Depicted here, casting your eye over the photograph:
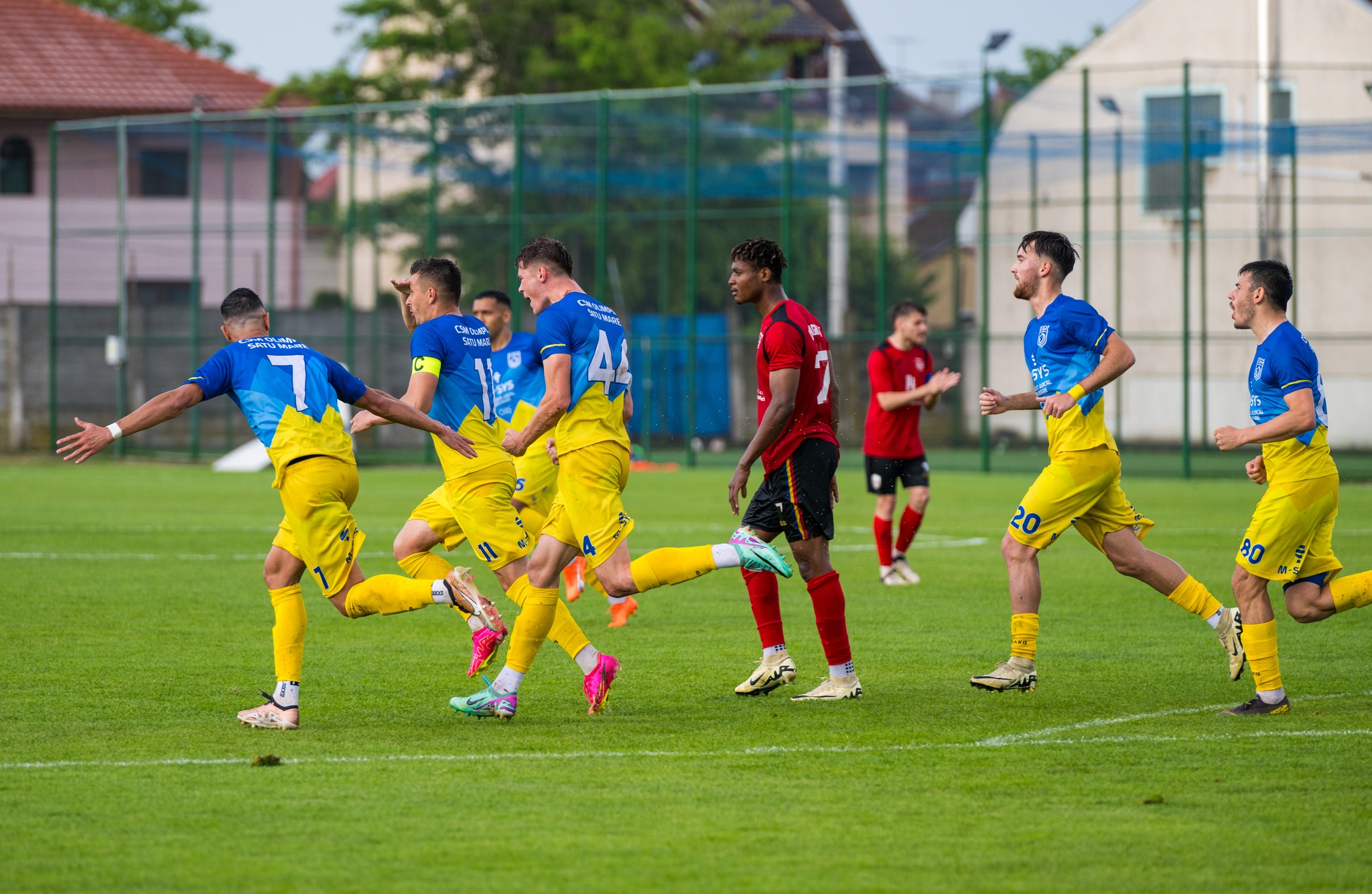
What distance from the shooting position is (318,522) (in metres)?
7.22

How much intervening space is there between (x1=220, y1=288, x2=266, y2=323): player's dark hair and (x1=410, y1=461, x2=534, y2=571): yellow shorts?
59.0 inches

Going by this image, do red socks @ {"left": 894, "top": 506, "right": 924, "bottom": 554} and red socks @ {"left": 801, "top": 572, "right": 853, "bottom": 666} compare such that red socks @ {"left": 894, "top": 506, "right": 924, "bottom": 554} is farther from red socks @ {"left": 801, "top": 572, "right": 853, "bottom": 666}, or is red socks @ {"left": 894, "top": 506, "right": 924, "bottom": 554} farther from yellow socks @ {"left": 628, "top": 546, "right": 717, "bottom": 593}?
yellow socks @ {"left": 628, "top": 546, "right": 717, "bottom": 593}

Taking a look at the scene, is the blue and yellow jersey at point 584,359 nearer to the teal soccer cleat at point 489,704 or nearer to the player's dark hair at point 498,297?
the teal soccer cleat at point 489,704

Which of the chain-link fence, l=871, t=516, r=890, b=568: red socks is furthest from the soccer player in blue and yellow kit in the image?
the chain-link fence

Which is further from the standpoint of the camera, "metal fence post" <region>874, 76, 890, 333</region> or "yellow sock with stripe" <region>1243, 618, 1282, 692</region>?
"metal fence post" <region>874, 76, 890, 333</region>

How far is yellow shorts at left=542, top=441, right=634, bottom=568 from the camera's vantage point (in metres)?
7.46

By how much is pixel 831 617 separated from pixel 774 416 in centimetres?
106

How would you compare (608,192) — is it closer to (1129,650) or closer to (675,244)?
(675,244)

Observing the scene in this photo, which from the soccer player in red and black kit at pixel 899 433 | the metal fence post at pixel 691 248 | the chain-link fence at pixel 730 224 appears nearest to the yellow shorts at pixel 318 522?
the soccer player in red and black kit at pixel 899 433

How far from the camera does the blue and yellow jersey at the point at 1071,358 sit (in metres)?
7.96

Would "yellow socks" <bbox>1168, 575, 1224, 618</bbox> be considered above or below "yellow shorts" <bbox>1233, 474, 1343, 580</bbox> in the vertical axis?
below

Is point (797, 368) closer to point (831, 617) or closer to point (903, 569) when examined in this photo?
point (831, 617)

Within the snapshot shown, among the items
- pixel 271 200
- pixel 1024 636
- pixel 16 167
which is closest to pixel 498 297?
pixel 1024 636

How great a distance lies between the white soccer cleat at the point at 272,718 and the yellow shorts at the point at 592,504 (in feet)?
4.93
